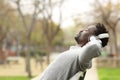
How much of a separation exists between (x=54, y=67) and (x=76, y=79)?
0.21 metres

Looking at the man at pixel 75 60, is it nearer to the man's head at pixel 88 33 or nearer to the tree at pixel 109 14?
the man's head at pixel 88 33

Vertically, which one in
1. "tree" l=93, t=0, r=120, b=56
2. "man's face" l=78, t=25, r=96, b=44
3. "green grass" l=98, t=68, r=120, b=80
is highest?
"man's face" l=78, t=25, r=96, b=44

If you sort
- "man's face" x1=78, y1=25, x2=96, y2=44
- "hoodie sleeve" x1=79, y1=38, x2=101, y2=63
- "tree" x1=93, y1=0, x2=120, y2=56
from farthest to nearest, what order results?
"tree" x1=93, y1=0, x2=120, y2=56, "man's face" x1=78, y1=25, x2=96, y2=44, "hoodie sleeve" x1=79, y1=38, x2=101, y2=63

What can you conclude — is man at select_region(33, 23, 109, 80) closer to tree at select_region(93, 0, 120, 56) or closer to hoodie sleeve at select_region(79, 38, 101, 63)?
hoodie sleeve at select_region(79, 38, 101, 63)

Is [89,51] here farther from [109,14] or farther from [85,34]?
[109,14]

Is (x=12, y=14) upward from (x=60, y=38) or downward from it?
upward

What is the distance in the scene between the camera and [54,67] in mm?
3664

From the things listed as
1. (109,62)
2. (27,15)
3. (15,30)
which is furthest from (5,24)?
(109,62)

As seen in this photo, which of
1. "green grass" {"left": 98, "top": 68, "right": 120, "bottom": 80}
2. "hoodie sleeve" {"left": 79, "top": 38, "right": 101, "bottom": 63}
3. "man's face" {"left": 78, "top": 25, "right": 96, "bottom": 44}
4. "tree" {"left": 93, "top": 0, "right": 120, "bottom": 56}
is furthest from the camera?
"tree" {"left": 93, "top": 0, "right": 120, "bottom": 56}

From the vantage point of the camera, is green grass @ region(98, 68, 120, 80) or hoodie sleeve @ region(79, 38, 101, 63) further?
green grass @ region(98, 68, 120, 80)

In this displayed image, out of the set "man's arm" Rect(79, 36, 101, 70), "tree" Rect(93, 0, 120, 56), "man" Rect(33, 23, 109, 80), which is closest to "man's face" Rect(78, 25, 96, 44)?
"man" Rect(33, 23, 109, 80)

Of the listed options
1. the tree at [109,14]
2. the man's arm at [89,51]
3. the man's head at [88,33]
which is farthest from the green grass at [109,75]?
the man's arm at [89,51]

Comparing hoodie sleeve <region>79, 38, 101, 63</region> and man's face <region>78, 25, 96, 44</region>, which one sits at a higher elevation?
man's face <region>78, 25, 96, 44</region>

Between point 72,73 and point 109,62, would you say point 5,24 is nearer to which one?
point 109,62
